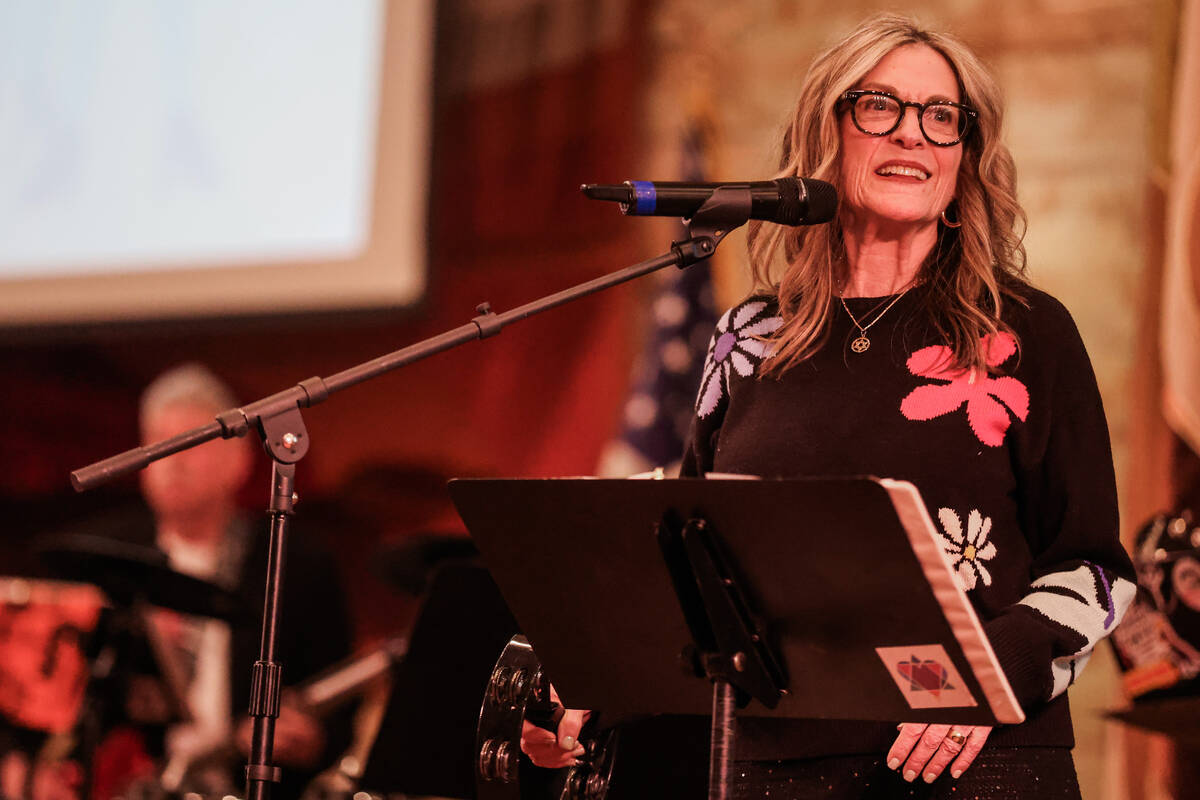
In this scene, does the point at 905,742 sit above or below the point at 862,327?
below

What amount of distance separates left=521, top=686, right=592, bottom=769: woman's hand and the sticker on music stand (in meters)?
0.45

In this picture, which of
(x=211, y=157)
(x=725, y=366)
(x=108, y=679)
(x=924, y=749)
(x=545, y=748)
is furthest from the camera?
(x=211, y=157)

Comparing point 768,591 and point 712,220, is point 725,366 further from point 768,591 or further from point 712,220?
point 768,591

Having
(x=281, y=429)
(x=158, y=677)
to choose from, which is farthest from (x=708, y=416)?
(x=158, y=677)

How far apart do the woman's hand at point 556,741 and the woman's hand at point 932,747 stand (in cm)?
37

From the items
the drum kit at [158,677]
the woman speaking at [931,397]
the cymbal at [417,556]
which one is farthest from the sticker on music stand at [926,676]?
the cymbal at [417,556]

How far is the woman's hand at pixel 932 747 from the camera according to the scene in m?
1.41

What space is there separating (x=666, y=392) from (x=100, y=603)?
1684 mm

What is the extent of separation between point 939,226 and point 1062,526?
456 millimetres

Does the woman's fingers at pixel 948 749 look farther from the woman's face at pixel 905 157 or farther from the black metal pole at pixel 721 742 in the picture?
the woman's face at pixel 905 157

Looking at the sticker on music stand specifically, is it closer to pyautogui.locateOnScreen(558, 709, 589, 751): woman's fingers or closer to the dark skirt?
the dark skirt

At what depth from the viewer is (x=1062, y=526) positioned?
151 centimetres

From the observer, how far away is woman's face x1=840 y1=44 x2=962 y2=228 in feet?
5.58

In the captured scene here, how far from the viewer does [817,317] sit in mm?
1707
